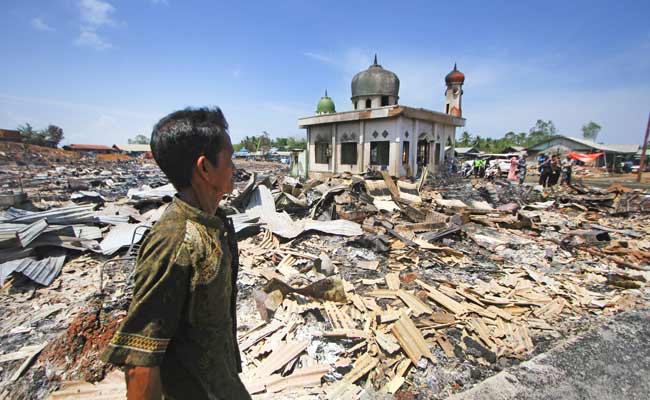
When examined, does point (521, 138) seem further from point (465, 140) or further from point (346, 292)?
point (346, 292)

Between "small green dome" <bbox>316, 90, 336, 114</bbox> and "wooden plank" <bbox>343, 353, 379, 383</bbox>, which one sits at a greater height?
"small green dome" <bbox>316, 90, 336, 114</bbox>

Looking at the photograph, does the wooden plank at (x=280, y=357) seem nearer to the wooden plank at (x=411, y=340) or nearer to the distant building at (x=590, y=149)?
the wooden plank at (x=411, y=340)

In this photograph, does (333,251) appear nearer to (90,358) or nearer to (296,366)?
(296,366)

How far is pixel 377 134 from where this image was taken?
18.8 m

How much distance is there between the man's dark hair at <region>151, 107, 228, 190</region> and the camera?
1.24 metres

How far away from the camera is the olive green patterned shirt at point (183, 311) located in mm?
1092

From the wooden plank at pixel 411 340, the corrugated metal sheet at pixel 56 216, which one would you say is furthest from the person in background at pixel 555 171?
the corrugated metal sheet at pixel 56 216

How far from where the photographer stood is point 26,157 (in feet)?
105

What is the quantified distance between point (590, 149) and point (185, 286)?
50.5 meters

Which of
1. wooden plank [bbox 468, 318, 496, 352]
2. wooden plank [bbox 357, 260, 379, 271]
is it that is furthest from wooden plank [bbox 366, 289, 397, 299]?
wooden plank [bbox 468, 318, 496, 352]

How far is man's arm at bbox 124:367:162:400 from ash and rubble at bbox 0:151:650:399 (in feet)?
7.05

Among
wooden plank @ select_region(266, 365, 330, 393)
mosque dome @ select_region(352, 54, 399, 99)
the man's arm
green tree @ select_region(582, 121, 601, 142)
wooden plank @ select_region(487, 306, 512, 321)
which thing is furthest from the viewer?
green tree @ select_region(582, 121, 601, 142)

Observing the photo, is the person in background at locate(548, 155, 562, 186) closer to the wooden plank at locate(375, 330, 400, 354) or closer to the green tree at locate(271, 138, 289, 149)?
the wooden plank at locate(375, 330, 400, 354)

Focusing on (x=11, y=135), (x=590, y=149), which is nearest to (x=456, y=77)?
(x=590, y=149)
